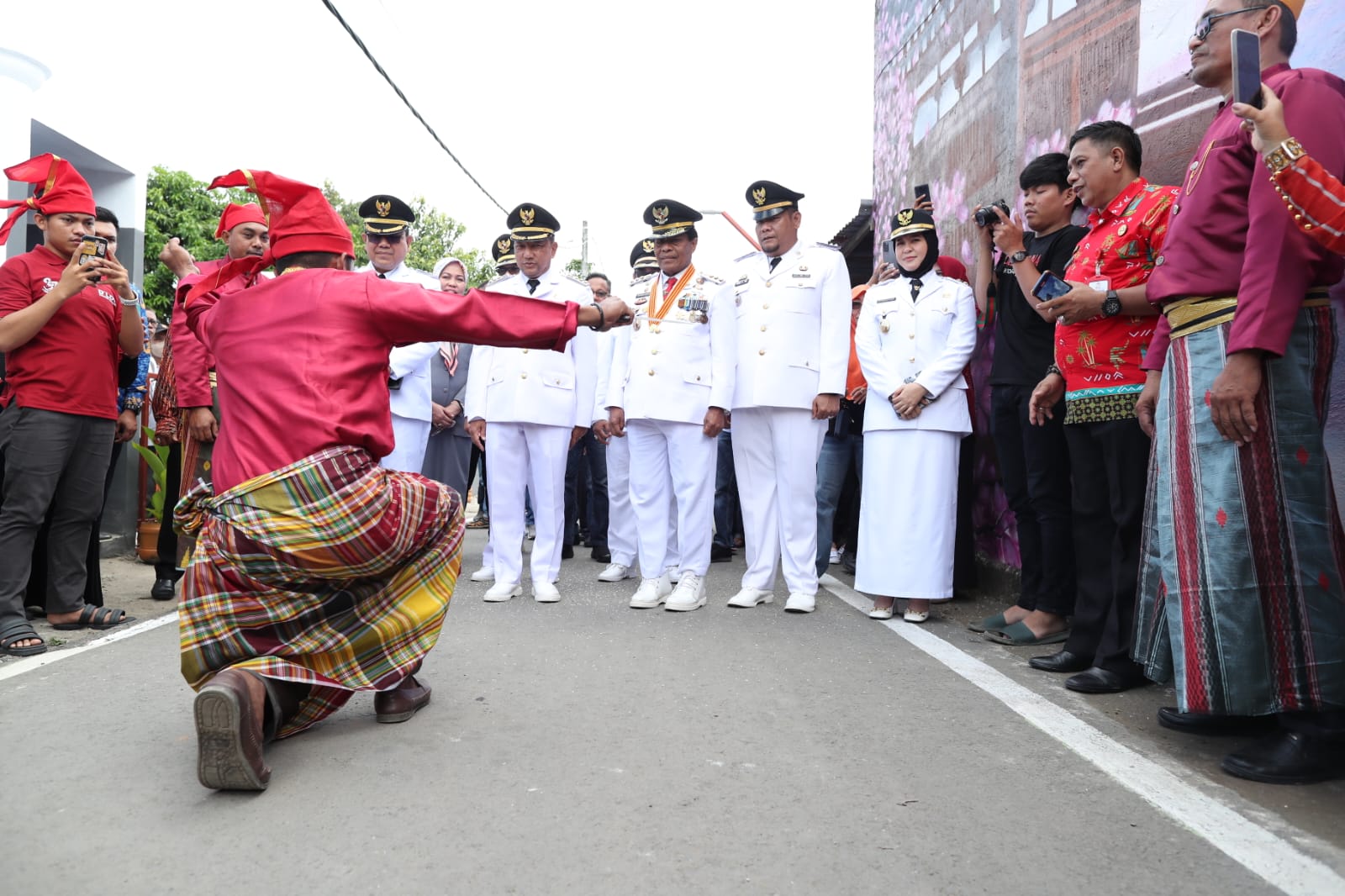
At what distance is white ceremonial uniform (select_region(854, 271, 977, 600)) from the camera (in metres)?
5.55

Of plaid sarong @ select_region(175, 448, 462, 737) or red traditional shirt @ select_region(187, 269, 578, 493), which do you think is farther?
red traditional shirt @ select_region(187, 269, 578, 493)

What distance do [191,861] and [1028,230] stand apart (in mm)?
5107

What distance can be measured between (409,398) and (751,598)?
8.01ft

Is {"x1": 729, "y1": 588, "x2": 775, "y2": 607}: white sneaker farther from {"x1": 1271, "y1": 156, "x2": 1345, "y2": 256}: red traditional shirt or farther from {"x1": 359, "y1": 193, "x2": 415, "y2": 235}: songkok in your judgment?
{"x1": 1271, "y1": 156, "x2": 1345, "y2": 256}: red traditional shirt

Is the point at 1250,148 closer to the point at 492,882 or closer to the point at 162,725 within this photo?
the point at 492,882

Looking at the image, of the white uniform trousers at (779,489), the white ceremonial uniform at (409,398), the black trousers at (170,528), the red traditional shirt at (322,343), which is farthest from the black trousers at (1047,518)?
the black trousers at (170,528)

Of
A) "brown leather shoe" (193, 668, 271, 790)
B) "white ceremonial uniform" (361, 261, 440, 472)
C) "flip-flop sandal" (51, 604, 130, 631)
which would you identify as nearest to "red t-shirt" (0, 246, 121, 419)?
"flip-flop sandal" (51, 604, 130, 631)

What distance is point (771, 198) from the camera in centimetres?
605

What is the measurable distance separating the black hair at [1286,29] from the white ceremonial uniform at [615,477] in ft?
13.3

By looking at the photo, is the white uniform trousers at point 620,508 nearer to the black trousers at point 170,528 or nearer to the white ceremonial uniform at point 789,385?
the white ceremonial uniform at point 789,385

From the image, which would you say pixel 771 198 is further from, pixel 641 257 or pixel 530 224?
pixel 641 257

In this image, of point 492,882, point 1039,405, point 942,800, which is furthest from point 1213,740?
point 492,882

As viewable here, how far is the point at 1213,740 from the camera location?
3352 mm

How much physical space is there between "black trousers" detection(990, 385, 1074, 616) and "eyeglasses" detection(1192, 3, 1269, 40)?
5.98 feet
